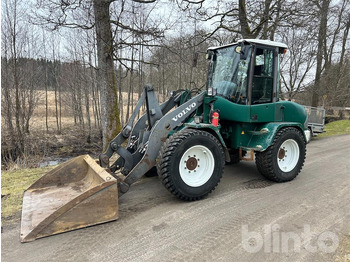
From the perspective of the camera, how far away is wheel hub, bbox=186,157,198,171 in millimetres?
3859

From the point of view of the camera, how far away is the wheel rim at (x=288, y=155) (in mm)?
4887

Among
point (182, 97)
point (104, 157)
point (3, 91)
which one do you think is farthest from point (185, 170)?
point (3, 91)

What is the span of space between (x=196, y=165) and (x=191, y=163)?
0.39 ft

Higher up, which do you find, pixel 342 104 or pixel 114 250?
pixel 342 104

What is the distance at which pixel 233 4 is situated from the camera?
1112 cm

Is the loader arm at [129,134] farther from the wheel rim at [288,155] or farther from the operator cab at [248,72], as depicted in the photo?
the wheel rim at [288,155]

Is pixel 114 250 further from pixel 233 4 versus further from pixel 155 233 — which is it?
pixel 233 4

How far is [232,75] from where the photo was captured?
4.64m

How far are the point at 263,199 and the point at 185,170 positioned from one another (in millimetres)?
1379

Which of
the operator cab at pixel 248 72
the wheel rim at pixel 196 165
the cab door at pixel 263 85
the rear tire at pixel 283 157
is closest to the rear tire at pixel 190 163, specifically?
the wheel rim at pixel 196 165

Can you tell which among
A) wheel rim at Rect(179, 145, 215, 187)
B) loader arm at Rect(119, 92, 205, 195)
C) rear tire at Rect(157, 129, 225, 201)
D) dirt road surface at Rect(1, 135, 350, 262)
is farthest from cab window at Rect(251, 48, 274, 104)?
dirt road surface at Rect(1, 135, 350, 262)

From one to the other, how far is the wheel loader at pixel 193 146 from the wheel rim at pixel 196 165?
0.02m
